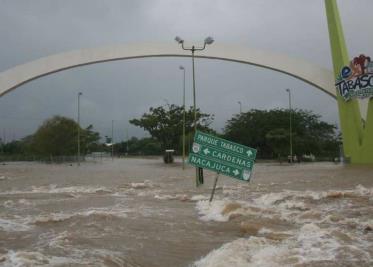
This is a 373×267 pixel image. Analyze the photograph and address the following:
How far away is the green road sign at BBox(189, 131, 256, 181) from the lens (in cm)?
859

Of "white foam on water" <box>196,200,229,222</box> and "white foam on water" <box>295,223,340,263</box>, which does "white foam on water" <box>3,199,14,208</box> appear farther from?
"white foam on water" <box>295,223,340,263</box>

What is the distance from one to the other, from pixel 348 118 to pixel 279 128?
86.8 feet

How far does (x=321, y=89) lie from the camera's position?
35.7 meters

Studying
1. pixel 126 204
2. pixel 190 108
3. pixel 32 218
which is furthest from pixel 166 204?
pixel 190 108

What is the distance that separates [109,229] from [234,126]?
53.0m

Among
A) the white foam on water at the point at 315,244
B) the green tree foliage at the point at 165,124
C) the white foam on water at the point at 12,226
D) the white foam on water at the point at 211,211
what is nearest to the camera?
the white foam on water at the point at 315,244

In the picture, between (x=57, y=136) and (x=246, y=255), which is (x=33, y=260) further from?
(x=57, y=136)

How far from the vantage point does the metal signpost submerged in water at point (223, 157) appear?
28.2ft

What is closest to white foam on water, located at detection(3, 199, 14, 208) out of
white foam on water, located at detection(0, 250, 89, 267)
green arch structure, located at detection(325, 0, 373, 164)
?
white foam on water, located at detection(0, 250, 89, 267)

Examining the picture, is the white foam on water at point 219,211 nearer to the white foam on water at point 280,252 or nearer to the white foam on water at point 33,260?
the white foam on water at point 280,252

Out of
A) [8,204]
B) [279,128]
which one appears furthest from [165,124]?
[8,204]

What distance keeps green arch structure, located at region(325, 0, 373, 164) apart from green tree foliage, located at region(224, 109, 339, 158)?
24349 millimetres

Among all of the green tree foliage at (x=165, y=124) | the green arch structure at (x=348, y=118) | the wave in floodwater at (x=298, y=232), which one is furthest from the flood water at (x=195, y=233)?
the green tree foliage at (x=165, y=124)

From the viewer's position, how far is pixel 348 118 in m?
27.5
